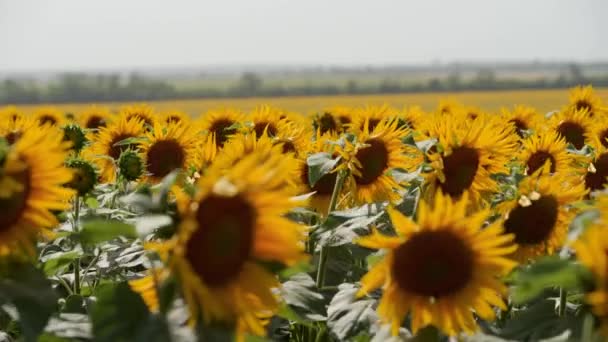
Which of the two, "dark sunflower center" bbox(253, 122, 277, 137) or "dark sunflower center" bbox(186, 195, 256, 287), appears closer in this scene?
"dark sunflower center" bbox(186, 195, 256, 287)

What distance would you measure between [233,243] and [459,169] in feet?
5.31

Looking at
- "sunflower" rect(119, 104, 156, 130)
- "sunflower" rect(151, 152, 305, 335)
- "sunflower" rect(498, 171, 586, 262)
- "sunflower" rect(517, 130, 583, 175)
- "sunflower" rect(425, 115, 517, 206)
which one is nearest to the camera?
"sunflower" rect(151, 152, 305, 335)

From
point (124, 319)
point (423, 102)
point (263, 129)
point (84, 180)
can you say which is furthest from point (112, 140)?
point (423, 102)

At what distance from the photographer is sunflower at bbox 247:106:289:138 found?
575 cm

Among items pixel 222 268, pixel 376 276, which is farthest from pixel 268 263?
pixel 376 276

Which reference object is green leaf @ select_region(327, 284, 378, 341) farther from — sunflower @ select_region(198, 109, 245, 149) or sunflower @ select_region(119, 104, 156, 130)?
sunflower @ select_region(119, 104, 156, 130)

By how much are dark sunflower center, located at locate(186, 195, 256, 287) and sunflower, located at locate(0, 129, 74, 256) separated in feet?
1.58

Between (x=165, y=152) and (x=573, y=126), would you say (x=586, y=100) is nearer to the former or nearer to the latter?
(x=573, y=126)

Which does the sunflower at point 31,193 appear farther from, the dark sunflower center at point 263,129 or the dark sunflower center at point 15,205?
the dark sunflower center at point 263,129

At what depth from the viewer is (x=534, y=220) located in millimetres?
3074

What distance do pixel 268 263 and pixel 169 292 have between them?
0.26 m

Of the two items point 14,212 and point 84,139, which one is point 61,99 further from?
point 14,212

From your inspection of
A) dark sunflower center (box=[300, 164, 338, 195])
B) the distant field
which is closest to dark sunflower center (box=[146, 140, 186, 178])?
dark sunflower center (box=[300, 164, 338, 195])

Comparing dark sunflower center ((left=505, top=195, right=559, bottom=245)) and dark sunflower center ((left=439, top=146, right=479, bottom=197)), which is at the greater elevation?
dark sunflower center ((left=439, top=146, right=479, bottom=197))
